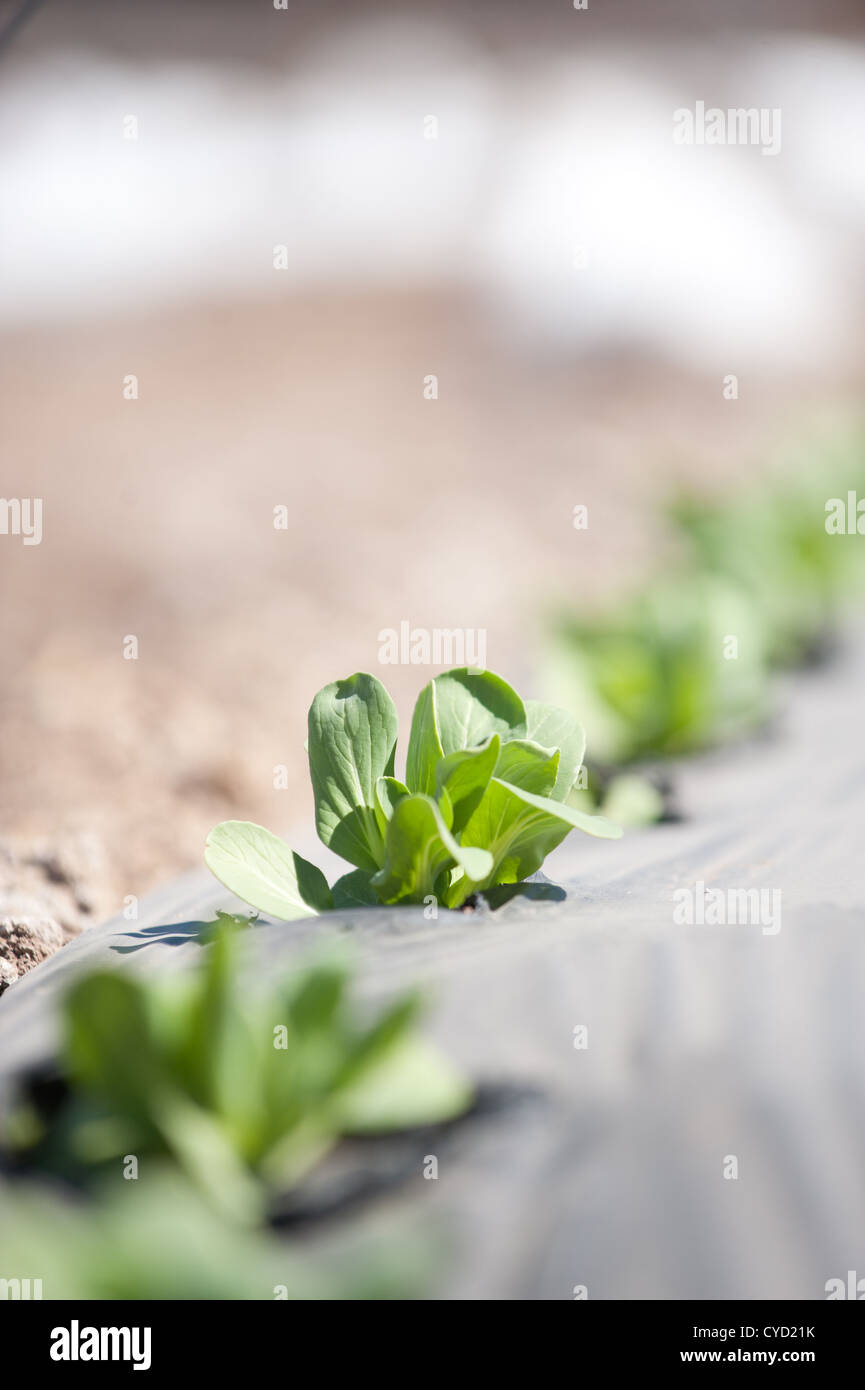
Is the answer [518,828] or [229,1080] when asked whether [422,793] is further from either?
[229,1080]

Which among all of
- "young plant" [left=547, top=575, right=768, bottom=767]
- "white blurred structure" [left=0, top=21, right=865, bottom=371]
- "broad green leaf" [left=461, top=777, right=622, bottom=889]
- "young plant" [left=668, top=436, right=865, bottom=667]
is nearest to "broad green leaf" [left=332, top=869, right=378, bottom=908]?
"broad green leaf" [left=461, top=777, right=622, bottom=889]

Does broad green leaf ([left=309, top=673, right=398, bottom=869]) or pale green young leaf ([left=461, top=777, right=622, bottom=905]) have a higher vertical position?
broad green leaf ([left=309, top=673, right=398, bottom=869])

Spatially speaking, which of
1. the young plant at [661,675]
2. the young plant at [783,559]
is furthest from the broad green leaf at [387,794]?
the young plant at [783,559]

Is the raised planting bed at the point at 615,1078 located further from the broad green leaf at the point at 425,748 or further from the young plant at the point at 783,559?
the young plant at the point at 783,559

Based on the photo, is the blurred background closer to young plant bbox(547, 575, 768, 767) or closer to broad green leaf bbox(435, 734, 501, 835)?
young plant bbox(547, 575, 768, 767)

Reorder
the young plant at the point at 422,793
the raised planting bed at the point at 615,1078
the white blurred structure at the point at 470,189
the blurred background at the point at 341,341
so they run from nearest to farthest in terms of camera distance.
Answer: the raised planting bed at the point at 615,1078, the young plant at the point at 422,793, the blurred background at the point at 341,341, the white blurred structure at the point at 470,189

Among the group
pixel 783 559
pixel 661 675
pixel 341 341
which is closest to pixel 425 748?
pixel 661 675
